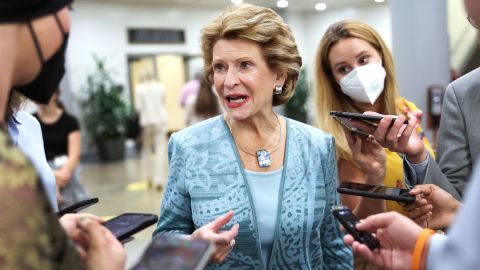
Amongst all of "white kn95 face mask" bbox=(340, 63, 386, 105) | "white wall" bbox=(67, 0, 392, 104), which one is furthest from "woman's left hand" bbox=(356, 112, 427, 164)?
"white wall" bbox=(67, 0, 392, 104)

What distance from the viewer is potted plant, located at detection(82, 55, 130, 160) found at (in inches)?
449

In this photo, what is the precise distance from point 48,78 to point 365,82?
1.55 m

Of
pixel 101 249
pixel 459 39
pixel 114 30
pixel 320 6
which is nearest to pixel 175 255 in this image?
pixel 101 249

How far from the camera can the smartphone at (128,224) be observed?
3.77ft

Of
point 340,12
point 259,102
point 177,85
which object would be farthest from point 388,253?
point 177,85

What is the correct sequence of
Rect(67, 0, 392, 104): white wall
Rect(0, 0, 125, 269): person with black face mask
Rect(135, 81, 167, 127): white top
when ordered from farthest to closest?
Rect(67, 0, 392, 104): white wall
Rect(135, 81, 167, 127): white top
Rect(0, 0, 125, 269): person with black face mask

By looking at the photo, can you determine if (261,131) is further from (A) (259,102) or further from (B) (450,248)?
(B) (450,248)

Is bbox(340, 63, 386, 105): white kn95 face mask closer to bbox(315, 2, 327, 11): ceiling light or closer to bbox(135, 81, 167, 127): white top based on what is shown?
bbox(315, 2, 327, 11): ceiling light

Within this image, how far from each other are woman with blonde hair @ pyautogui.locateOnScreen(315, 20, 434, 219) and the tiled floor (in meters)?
2.73

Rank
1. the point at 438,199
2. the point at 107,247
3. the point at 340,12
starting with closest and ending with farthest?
the point at 107,247, the point at 438,199, the point at 340,12

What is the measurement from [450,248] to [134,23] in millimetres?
12615

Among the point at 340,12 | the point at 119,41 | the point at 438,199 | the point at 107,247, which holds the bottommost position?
the point at 438,199

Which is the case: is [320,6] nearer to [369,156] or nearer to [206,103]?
[206,103]

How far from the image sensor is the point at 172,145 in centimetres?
188
